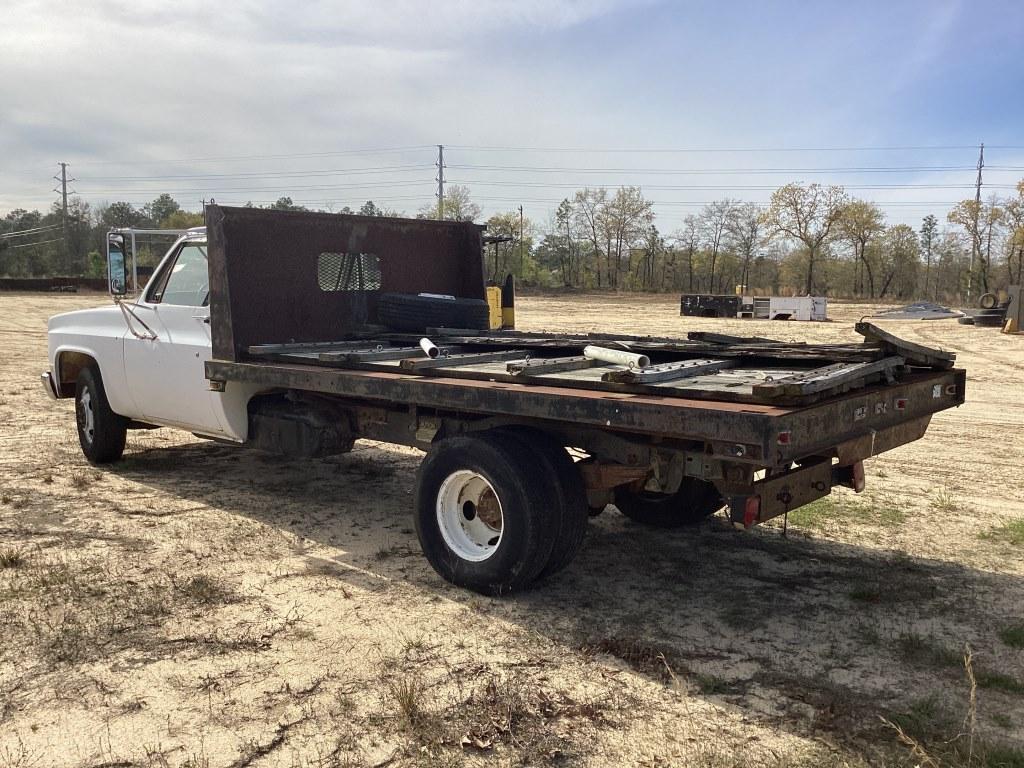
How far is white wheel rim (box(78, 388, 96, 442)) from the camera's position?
8023 millimetres

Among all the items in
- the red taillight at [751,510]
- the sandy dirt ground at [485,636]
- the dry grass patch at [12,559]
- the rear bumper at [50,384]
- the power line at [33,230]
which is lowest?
the sandy dirt ground at [485,636]

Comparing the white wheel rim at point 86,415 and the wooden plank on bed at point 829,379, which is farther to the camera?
the white wheel rim at point 86,415

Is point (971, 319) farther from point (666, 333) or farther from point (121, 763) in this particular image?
point (121, 763)

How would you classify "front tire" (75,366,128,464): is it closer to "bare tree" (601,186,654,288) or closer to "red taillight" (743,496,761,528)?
"red taillight" (743,496,761,528)

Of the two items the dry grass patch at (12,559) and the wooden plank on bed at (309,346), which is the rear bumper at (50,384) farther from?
the dry grass patch at (12,559)

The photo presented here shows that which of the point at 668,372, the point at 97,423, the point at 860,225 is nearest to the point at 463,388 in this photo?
the point at 668,372

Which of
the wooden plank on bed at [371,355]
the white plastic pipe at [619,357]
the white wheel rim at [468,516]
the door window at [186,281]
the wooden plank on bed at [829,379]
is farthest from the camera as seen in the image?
the door window at [186,281]

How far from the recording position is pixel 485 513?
484cm

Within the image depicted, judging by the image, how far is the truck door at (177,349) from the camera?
669 centimetres

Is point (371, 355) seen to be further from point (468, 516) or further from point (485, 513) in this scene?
point (485, 513)

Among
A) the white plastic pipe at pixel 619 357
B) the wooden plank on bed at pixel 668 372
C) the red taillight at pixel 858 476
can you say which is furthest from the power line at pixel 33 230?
the red taillight at pixel 858 476

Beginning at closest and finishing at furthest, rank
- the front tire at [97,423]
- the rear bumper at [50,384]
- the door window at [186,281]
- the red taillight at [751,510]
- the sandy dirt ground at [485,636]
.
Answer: the sandy dirt ground at [485,636] → the red taillight at [751,510] → the door window at [186,281] → the front tire at [97,423] → the rear bumper at [50,384]

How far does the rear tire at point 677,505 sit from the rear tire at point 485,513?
54.2 inches

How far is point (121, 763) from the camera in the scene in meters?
3.16
